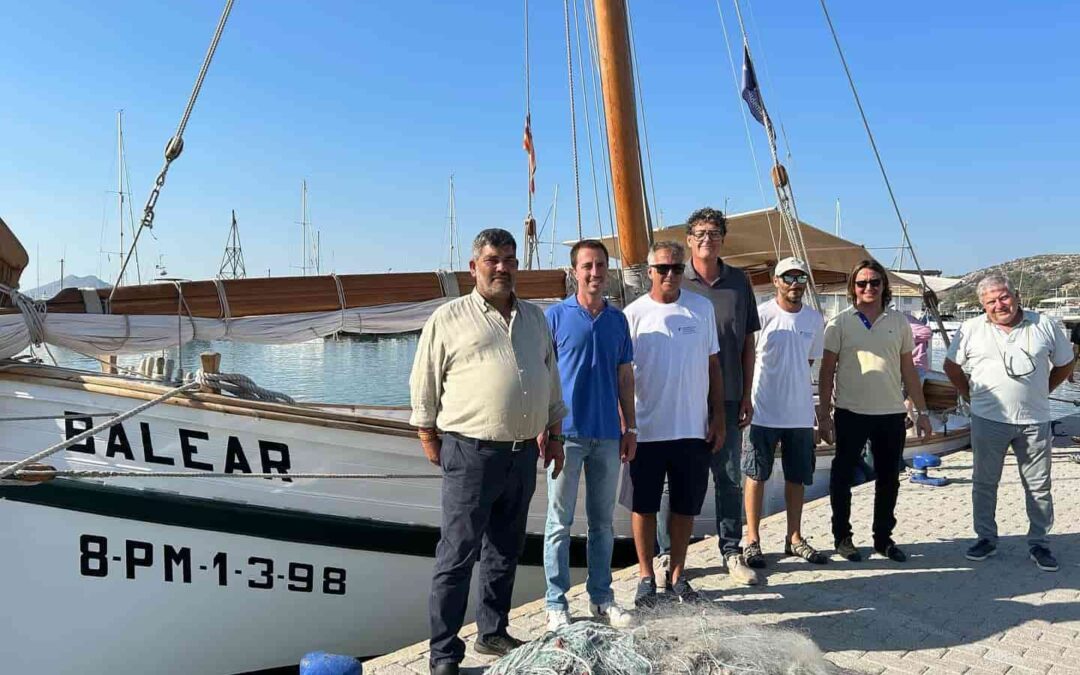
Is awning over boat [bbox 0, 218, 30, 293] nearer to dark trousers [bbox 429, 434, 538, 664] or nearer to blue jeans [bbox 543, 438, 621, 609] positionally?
dark trousers [bbox 429, 434, 538, 664]

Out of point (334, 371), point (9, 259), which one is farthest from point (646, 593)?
point (334, 371)

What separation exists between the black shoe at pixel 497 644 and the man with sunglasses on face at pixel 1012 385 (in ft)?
9.63

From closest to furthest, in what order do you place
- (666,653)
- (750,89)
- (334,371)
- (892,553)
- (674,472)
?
(666,653) → (674,472) → (892,553) → (750,89) → (334,371)

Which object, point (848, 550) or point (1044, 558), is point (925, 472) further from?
point (848, 550)

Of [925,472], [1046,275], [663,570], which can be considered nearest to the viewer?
[663,570]

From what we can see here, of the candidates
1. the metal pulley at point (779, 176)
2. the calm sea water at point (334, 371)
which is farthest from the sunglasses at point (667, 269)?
the calm sea water at point (334, 371)

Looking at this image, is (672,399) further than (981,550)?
No

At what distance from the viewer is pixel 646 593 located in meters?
3.41

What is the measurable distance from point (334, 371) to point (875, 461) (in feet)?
75.4

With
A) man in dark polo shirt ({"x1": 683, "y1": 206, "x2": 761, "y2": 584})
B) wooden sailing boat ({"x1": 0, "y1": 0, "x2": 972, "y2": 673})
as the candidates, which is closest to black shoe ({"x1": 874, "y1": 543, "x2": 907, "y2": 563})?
man in dark polo shirt ({"x1": 683, "y1": 206, "x2": 761, "y2": 584})

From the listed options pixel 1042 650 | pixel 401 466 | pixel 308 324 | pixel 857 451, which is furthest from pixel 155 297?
pixel 1042 650

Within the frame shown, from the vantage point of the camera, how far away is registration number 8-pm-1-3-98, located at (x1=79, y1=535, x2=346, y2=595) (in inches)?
148

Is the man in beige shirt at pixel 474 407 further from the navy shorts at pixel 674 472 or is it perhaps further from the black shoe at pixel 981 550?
the black shoe at pixel 981 550

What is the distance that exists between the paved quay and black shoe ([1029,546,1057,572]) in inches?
2.0
